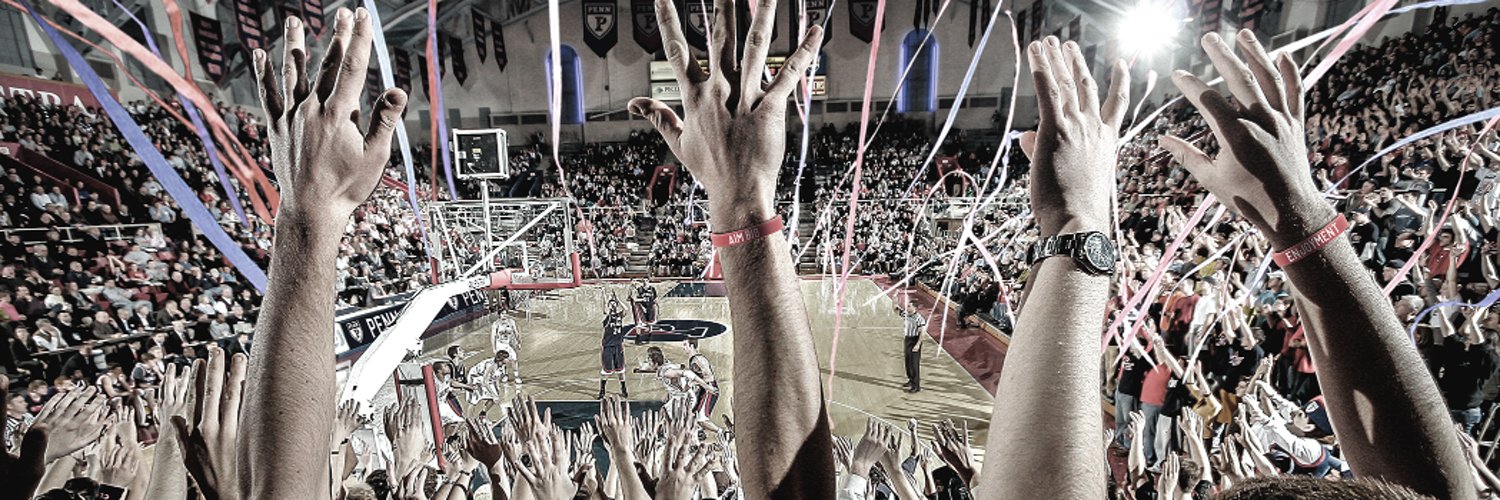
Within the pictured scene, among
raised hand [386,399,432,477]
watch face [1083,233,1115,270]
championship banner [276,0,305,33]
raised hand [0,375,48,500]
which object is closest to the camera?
watch face [1083,233,1115,270]

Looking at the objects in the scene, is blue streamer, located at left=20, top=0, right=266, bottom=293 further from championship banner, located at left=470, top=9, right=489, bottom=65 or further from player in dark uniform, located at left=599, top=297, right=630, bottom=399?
championship banner, located at left=470, top=9, right=489, bottom=65

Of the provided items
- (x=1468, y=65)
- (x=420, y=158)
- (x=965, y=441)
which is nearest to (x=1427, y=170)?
(x=1468, y=65)

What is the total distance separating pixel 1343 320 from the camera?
1286mm

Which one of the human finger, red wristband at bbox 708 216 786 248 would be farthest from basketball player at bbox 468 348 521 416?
the human finger

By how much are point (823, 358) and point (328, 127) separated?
909cm

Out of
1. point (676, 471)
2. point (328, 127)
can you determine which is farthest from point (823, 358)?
point (328, 127)

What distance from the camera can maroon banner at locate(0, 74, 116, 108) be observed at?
13326 mm

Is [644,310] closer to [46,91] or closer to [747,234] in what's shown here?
[747,234]

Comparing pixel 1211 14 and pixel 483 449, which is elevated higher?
pixel 1211 14

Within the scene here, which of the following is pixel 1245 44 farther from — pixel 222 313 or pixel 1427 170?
pixel 222 313

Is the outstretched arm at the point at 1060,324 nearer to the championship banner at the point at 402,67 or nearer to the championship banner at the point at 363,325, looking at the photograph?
the championship banner at the point at 363,325

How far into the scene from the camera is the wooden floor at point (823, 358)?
7.60 metres

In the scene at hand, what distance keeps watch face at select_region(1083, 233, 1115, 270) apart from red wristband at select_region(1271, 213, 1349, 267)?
0.49 meters

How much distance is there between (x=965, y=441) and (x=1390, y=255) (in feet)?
25.0
